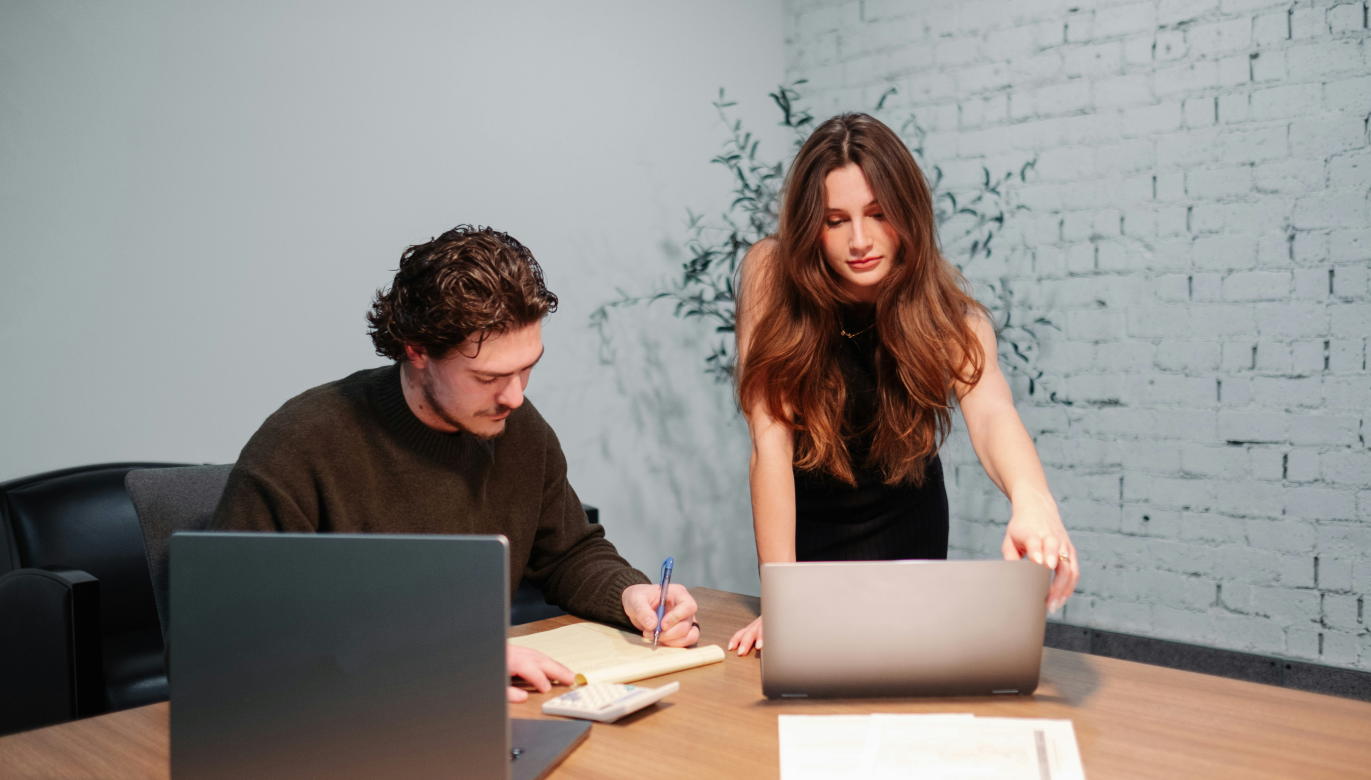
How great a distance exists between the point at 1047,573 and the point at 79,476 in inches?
74.2

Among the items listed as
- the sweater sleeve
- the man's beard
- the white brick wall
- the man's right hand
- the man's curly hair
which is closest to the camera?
the man's right hand

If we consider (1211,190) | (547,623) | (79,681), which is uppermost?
(1211,190)

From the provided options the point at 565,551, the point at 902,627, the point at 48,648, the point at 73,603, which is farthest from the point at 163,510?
the point at 902,627

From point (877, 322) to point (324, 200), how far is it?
1.52m

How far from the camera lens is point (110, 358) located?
2090 millimetres

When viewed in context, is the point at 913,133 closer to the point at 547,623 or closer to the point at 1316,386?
the point at 1316,386

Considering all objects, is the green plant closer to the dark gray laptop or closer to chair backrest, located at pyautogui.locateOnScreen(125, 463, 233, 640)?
chair backrest, located at pyautogui.locateOnScreen(125, 463, 233, 640)

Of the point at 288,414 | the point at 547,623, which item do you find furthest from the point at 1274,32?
the point at 288,414

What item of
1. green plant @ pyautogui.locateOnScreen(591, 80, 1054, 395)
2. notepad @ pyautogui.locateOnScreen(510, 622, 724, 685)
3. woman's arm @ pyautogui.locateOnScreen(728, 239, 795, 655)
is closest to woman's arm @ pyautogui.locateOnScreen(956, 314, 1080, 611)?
woman's arm @ pyautogui.locateOnScreen(728, 239, 795, 655)

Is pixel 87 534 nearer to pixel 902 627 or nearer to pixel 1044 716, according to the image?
pixel 902 627

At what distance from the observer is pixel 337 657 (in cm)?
75

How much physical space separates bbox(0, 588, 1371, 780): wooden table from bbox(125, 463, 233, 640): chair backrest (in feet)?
0.92

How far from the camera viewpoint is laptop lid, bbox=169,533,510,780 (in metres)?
0.74

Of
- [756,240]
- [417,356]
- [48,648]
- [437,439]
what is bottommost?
[48,648]
